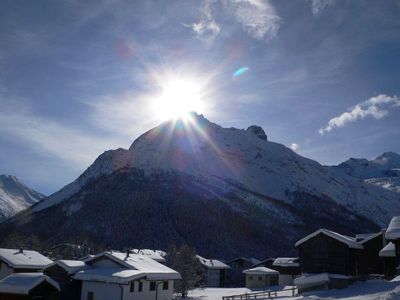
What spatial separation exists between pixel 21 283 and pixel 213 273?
55.6 meters

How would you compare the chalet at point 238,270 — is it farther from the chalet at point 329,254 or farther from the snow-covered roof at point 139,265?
the snow-covered roof at point 139,265

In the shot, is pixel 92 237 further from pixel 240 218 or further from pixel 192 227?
pixel 240 218

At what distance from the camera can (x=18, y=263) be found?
44.9m

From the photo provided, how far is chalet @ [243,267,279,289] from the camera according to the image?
74200 mm

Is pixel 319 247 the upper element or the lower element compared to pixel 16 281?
upper

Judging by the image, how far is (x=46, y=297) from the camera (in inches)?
1427

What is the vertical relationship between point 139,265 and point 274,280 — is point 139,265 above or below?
above

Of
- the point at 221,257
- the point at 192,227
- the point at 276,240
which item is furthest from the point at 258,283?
the point at 276,240

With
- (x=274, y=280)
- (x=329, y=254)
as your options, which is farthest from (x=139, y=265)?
(x=274, y=280)

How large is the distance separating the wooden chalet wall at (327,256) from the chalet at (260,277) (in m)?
26.3

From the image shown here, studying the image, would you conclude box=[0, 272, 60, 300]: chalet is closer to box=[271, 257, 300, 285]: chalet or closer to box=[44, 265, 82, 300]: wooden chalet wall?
box=[44, 265, 82, 300]: wooden chalet wall

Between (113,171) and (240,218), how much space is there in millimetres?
60482

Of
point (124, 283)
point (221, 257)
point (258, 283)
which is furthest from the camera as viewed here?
point (221, 257)

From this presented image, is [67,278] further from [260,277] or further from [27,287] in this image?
[260,277]
